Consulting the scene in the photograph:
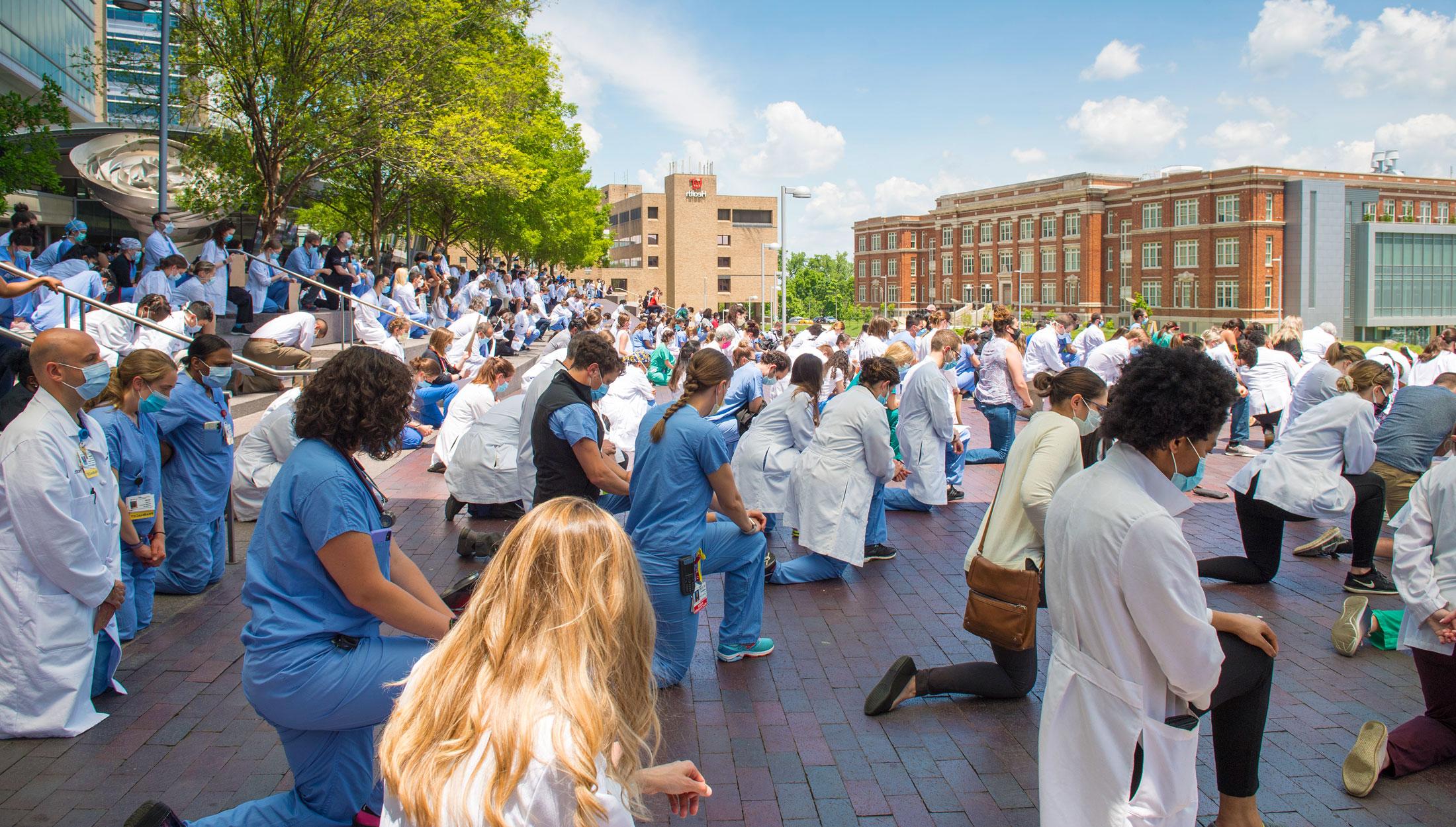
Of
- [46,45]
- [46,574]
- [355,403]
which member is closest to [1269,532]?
[355,403]

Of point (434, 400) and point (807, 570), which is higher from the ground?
point (434, 400)

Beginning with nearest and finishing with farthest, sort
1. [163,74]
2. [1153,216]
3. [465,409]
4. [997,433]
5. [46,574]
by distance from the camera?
[46,574]
[465,409]
[997,433]
[163,74]
[1153,216]

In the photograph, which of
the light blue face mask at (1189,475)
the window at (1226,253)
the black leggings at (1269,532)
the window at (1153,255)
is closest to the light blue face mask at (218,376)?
the light blue face mask at (1189,475)

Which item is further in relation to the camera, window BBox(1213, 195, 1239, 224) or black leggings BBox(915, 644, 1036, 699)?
window BBox(1213, 195, 1239, 224)

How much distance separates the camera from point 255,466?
9203mm

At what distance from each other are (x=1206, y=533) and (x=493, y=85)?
1975 centimetres

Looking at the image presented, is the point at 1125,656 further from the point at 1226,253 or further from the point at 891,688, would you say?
the point at 1226,253

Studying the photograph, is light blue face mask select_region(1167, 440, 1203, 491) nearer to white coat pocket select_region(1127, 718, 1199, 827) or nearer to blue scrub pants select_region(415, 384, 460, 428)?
white coat pocket select_region(1127, 718, 1199, 827)

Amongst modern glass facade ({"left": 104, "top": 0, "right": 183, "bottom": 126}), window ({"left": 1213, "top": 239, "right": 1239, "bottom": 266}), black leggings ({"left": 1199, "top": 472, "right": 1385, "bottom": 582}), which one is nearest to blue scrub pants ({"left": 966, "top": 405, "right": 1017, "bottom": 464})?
black leggings ({"left": 1199, "top": 472, "right": 1385, "bottom": 582})

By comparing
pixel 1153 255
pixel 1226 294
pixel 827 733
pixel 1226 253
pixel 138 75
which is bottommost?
pixel 827 733

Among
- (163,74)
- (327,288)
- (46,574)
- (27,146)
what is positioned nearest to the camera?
(46,574)

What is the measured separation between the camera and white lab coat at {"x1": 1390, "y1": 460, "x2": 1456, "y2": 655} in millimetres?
4336

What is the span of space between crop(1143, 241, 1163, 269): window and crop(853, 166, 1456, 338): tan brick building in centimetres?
13

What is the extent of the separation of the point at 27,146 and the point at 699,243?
93523 millimetres
